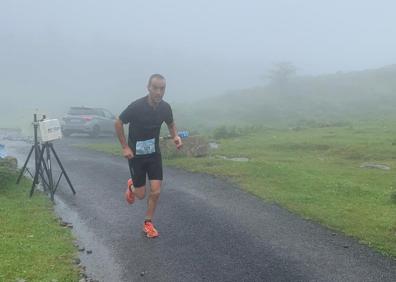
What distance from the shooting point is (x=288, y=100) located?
59844 mm

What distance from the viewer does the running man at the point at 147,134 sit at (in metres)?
9.41

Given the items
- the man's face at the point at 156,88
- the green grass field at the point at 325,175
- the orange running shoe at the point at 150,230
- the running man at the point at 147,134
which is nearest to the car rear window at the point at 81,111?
the green grass field at the point at 325,175

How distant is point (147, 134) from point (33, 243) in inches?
107

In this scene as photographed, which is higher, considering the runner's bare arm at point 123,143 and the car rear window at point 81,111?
the runner's bare arm at point 123,143

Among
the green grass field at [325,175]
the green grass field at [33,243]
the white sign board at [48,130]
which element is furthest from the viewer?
the white sign board at [48,130]

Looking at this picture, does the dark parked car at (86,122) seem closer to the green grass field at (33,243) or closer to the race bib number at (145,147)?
the green grass field at (33,243)

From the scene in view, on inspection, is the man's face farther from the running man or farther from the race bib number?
the race bib number

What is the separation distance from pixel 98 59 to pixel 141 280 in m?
118

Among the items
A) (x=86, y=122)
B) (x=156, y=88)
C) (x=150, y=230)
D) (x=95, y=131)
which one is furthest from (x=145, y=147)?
(x=95, y=131)

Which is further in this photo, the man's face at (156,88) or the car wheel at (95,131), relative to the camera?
the car wheel at (95,131)

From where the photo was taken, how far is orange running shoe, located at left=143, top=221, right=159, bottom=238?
9.63 m

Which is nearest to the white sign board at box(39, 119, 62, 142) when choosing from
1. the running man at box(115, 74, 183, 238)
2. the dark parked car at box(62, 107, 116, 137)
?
the running man at box(115, 74, 183, 238)

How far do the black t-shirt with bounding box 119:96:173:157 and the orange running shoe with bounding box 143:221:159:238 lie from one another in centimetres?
130

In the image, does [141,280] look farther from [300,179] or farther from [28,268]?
[300,179]
